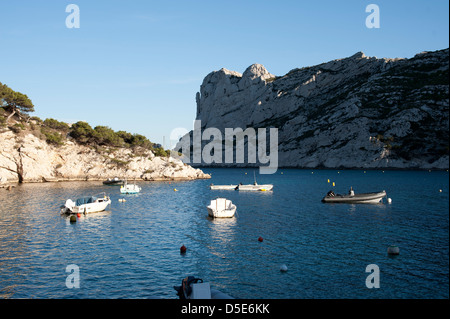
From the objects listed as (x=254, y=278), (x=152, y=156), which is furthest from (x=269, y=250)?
(x=152, y=156)

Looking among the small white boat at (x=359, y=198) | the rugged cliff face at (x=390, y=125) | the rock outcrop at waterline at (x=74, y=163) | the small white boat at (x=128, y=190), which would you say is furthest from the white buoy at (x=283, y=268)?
the rugged cliff face at (x=390, y=125)

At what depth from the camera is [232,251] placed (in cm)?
3186

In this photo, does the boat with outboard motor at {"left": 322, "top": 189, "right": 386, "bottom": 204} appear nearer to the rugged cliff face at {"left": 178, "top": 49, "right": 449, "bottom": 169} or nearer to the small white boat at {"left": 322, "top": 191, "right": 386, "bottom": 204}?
the small white boat at {"left": 322, "top": 191, "right": 386, "bottom": 204}

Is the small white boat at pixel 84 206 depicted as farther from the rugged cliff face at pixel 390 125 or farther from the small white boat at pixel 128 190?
the rugged cliff face at pixel 390 125

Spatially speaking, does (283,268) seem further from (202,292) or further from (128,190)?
(128,190)

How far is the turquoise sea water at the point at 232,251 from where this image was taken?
2289 centimetres

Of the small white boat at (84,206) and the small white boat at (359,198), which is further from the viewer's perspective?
the small white boat at (359,198)

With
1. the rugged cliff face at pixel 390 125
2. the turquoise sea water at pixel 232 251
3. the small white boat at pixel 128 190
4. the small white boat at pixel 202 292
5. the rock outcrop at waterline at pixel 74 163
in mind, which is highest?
the rugged cliff face at pixel 390 125

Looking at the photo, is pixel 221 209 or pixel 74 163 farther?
pixel 74 163

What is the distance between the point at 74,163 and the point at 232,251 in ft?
311

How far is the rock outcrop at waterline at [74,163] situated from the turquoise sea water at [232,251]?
50.3 m

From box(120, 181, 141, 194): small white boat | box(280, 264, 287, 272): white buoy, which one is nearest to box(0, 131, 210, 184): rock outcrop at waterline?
box(120, 181, 141, 194): small white boat

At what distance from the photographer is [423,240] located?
3428cm

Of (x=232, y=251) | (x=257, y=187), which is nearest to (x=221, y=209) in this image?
(x=232, y=251)
